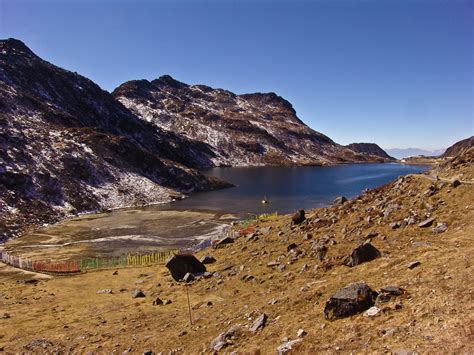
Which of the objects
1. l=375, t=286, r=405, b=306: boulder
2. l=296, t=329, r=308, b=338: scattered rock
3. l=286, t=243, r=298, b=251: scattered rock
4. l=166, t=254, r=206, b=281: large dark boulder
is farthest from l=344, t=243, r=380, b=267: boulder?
l=166, t=254, r=206, b=281: large dark boulder

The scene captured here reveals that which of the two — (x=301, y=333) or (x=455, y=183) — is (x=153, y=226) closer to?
(x=455, y=183)

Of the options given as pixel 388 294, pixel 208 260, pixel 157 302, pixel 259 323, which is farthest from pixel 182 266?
pixel 388 294

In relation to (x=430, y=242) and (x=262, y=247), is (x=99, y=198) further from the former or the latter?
(x=430, y=242)

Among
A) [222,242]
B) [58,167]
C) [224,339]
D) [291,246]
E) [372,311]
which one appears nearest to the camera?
[372,311]

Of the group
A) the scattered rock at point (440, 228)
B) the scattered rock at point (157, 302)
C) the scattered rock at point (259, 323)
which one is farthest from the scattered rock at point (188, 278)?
the scattered rock at point (440, 228)

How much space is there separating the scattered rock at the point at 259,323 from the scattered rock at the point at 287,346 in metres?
2.98

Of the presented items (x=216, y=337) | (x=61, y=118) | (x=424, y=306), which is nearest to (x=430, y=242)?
(x=424, y=306)

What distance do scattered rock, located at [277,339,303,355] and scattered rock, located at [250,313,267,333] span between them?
298 cm

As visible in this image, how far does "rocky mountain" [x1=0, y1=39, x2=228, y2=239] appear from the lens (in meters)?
91.9

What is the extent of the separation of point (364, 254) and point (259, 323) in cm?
791

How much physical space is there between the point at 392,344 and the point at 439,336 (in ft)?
4.92

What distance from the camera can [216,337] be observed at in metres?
19.5

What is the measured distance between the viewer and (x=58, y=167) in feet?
355

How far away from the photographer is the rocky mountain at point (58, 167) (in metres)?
91.9
